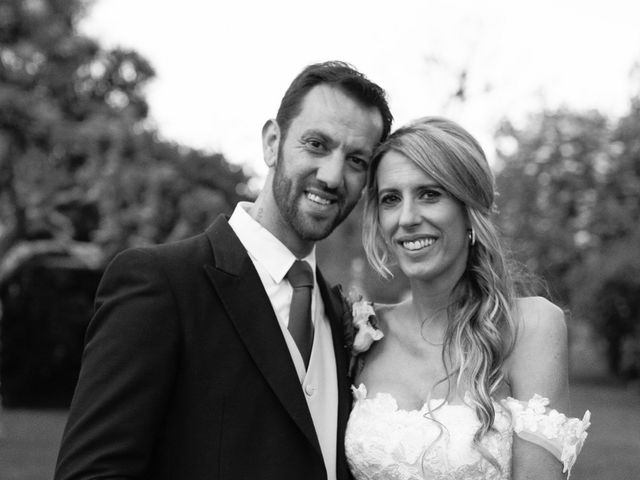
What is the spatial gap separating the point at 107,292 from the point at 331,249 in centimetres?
1919

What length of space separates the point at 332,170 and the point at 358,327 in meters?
0.81

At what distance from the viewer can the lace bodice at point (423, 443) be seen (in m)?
3.23

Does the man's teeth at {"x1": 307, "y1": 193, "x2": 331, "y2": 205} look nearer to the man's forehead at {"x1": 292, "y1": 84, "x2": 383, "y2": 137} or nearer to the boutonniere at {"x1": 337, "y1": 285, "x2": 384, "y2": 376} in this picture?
the man's forehead at {"x1": 292, "y1": 84, "x2": 383, "y2": 137}

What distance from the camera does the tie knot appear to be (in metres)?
3.23

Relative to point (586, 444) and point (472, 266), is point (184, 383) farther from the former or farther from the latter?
point (586, 444)

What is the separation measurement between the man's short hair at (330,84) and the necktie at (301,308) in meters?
0.59

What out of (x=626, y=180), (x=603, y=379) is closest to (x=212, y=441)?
(x=626, y=180)

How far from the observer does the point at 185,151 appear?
59.9 feet

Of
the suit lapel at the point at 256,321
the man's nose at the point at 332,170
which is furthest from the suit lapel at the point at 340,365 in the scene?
the man's nose at the point at 332,170

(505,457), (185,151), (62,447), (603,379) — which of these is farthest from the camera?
(603,379)

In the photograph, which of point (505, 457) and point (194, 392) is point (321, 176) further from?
point (505, 457)

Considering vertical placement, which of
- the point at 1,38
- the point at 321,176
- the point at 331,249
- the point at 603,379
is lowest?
the point at 603,379

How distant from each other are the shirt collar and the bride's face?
1.82ft

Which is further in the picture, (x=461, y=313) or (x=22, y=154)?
(x=22, y=154)
